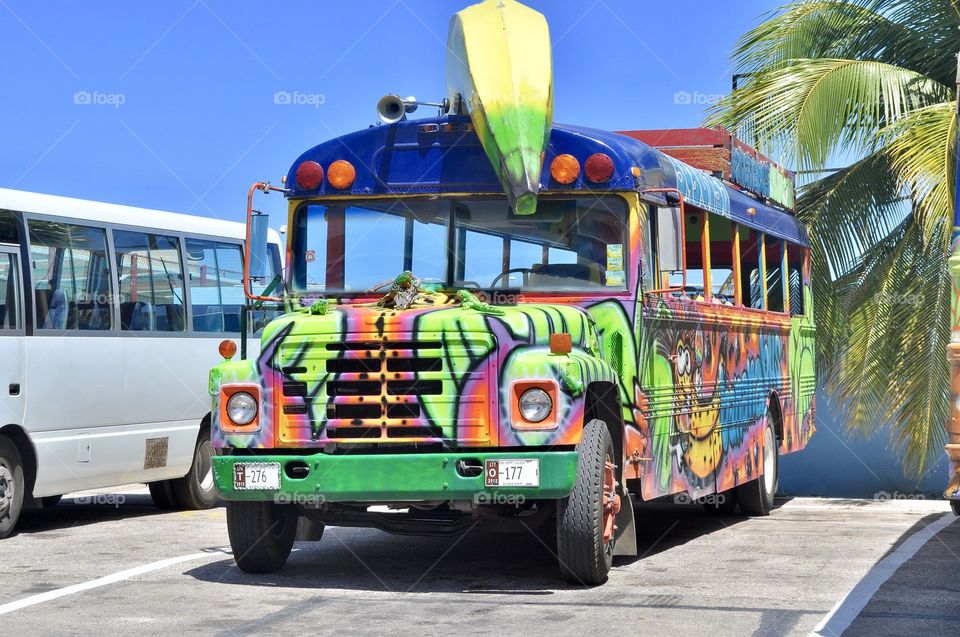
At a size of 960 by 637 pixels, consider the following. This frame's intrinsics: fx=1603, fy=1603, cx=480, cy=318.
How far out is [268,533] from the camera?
32.9 ft

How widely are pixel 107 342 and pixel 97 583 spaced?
4.46 metres

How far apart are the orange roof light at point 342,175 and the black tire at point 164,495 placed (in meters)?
5.87

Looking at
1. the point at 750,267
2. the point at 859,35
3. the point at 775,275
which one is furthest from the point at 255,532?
the point at 859,35

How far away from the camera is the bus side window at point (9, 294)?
41.2 ft

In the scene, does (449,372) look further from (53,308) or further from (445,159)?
(53,308)

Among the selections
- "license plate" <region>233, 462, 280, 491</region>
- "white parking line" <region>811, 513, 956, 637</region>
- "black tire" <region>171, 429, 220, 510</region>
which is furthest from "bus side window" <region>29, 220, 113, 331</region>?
"white parking line" <region>811, 513, 956, 637</region>

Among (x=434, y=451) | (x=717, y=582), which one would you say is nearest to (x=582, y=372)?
(x=434, y=451)

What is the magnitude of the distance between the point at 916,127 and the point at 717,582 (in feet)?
27.3

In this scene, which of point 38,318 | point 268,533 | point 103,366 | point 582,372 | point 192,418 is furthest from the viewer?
point 192,418

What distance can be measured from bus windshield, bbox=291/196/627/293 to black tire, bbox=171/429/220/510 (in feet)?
17.5

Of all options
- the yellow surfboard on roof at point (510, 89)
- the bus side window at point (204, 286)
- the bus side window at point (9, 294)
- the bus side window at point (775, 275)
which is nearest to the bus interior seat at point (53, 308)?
the bus side window at point (9, 294)

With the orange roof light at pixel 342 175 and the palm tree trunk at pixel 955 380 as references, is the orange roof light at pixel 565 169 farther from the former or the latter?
the palm tree trunk at pixel 955 380

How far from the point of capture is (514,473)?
29.8 feet

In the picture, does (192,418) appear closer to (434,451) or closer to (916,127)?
(434,451)
